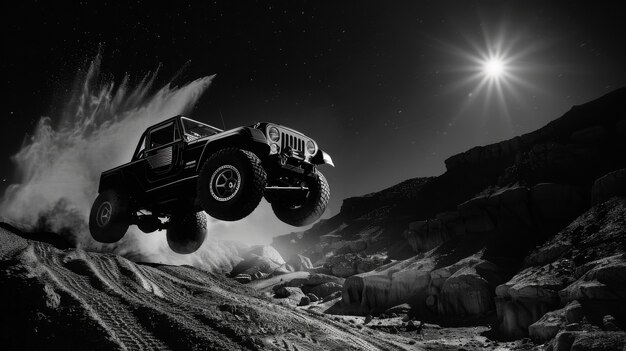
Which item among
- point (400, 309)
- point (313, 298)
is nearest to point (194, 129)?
point (400, 309)

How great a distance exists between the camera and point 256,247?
52438 millimetres

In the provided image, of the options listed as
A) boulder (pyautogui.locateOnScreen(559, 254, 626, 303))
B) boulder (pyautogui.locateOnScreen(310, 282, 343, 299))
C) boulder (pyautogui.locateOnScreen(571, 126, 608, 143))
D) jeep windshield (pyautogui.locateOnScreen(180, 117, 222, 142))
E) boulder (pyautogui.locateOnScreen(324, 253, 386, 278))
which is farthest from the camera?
boulder (pyautogui.locateOnScreen(324, 253, 386, 278))

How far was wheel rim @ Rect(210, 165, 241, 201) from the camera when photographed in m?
4.62

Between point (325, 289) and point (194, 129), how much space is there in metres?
31.6

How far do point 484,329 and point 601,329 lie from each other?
9036mm

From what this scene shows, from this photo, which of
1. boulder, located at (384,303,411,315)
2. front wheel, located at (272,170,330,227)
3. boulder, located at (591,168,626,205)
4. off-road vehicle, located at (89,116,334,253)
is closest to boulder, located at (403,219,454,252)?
boulder, located at (384,303,411,315)

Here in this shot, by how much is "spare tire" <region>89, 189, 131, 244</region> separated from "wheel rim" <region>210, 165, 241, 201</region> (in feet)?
7.92

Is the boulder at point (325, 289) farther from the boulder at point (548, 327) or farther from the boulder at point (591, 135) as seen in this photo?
the boulder at point (591, 135)

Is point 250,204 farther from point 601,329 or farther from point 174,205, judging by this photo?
point 601,329

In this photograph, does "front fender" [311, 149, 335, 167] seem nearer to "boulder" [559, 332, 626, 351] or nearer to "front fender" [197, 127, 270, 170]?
"front fender" [197, 127, 270, 170]

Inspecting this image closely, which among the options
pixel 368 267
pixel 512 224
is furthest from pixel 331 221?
pixel 512 224

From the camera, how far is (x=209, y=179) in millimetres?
4801

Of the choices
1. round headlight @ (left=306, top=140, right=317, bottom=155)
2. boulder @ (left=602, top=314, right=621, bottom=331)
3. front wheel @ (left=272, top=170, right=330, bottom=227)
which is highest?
round headlight @ (left=306, top=140, right=317, bottom=155)

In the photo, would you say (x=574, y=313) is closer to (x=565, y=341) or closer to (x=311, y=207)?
(x=565, y=341)
